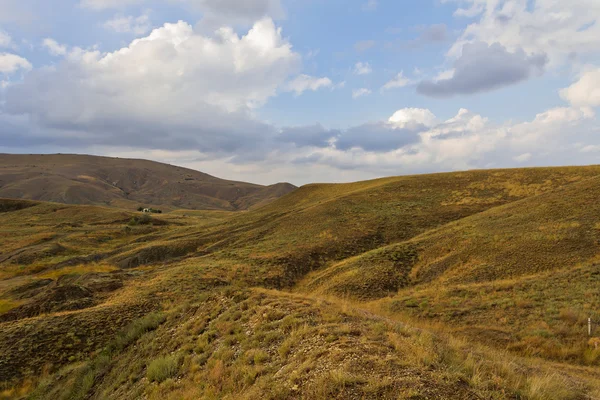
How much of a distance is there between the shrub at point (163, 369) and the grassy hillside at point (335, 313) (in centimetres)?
4

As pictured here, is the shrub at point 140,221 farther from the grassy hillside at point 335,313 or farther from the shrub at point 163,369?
the shrub at point 163,369

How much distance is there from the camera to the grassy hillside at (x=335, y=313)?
7.38m

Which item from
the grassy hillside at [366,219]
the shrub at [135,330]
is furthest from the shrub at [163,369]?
the grassy hillside at [366,219]

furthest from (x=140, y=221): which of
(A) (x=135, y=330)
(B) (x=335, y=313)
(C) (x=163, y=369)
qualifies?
(B) (x=335, y=313)

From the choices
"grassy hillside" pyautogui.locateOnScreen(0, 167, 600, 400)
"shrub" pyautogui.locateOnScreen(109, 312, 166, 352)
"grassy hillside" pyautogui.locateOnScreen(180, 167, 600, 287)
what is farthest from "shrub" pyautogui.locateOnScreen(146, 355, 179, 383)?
"grassy hillside" pyautogui.locateOnScreen(180, 167, 600, 287)

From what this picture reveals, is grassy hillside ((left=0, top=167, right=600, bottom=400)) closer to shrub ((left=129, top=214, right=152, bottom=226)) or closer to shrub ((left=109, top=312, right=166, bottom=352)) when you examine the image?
shrub ((left=109, top=312, right=166, bottom=352))

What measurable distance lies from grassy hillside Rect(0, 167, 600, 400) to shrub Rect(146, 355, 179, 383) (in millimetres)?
44

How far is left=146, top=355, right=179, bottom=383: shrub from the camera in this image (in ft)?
32.4

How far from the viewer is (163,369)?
397 inches

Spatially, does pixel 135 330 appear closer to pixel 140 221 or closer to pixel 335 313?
pixel 335 313

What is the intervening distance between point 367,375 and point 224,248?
34710mm

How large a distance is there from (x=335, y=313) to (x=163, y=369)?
5.61 metres

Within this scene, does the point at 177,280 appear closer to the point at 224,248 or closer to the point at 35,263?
the point at 224,248

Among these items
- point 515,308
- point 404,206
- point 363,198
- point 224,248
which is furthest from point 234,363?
point 363,198
